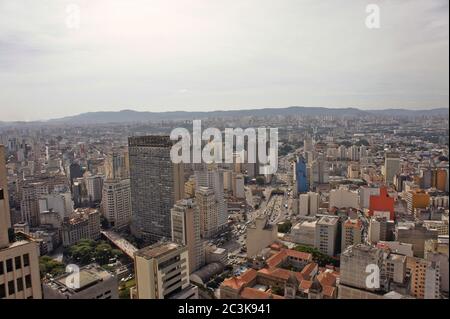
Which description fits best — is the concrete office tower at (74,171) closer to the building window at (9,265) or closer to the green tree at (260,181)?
the green tree at (260,181)

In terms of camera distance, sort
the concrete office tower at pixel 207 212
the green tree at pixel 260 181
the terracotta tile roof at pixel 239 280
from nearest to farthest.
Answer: the terracotta tile roof at pixel 239 280
the concrete office tower at pixel 207 212
the green tree at pixel 260 181

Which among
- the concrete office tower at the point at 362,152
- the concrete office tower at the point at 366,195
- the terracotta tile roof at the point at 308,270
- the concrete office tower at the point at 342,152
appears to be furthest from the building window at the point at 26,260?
the concrete office tower at the point at 342,152

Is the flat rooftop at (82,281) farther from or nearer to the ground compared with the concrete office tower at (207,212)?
farther from the ground

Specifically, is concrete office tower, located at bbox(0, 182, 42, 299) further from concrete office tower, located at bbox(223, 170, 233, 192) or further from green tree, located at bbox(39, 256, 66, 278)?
concrete office tower, located at bbox(223, 170, 233, 192)

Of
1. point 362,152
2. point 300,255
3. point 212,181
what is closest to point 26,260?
point 300,255

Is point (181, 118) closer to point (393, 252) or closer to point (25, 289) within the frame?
point (393, 252)

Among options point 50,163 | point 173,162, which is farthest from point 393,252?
point 50,163

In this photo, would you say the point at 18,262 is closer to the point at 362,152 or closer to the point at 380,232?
the point at 380,232
